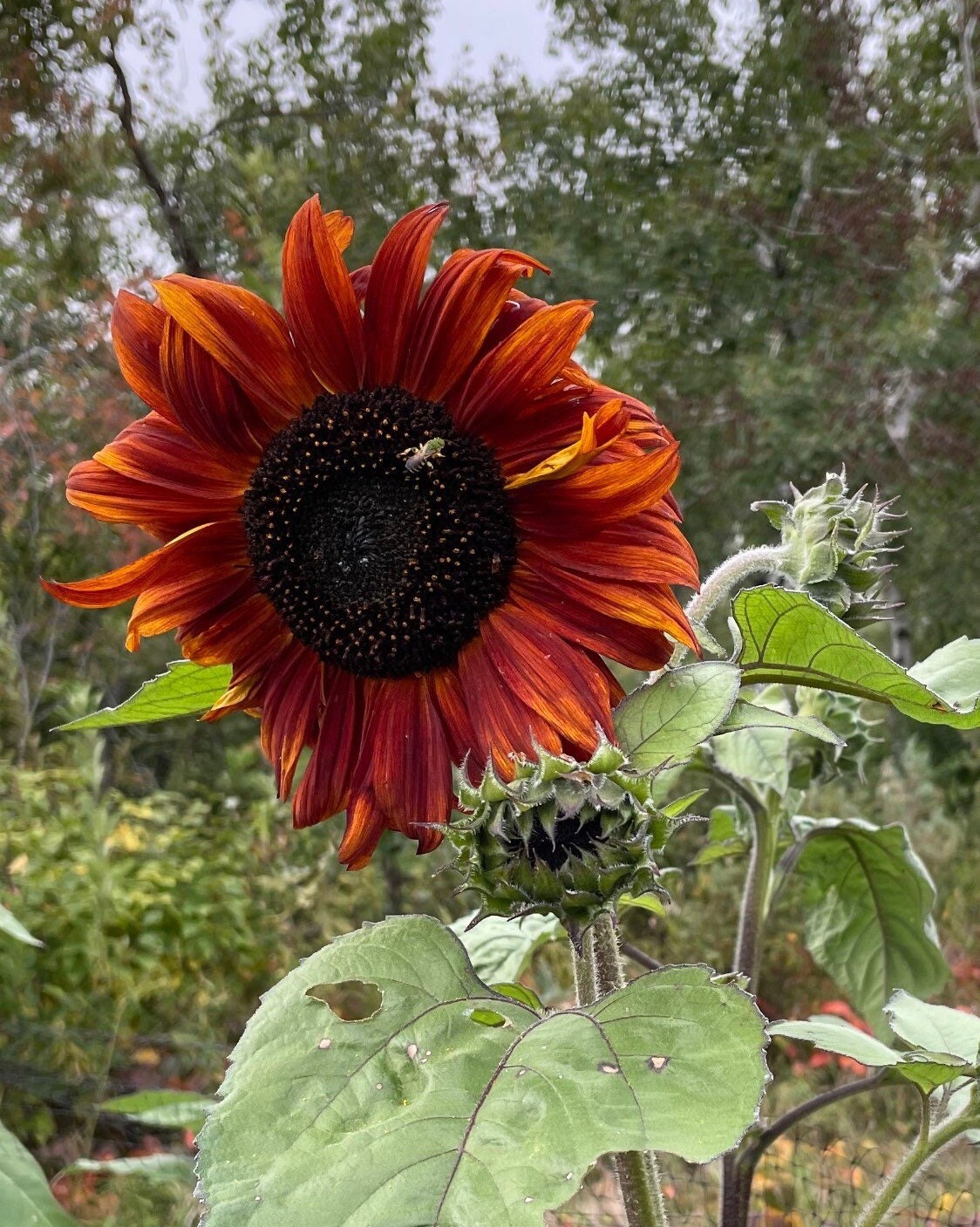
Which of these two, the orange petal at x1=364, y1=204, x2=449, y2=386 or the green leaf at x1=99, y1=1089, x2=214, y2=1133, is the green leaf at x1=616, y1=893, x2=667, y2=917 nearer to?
the orange petal at x1=364, y1=204, x2=449, y2=386

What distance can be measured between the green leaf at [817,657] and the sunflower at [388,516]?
44 millimetres

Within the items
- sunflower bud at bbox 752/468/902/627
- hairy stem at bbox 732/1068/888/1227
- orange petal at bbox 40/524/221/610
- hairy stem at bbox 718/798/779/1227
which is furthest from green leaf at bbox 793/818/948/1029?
orange petal at bbox 40/524/221/610

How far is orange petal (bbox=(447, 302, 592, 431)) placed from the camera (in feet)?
1.64

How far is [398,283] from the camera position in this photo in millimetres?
531

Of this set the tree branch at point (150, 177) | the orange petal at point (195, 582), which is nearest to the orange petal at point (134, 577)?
the orange petal at point (195, 582)

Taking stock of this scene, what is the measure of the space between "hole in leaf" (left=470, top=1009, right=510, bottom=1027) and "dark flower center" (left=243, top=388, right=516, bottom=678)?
177 mm

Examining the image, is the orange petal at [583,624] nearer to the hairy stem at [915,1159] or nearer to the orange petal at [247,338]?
the orange petal at [247,338]

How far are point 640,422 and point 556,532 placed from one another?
0.22ft

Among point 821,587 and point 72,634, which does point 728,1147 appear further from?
point 72,634

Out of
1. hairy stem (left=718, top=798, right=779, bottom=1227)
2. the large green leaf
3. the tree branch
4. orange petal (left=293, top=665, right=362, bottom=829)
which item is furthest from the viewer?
the tree branch

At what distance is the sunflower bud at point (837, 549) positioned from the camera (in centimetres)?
56

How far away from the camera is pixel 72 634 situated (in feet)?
13.3

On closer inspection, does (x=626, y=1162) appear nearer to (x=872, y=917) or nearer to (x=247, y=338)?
(x=247, y=338)

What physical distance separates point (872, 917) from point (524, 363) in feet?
2.19
